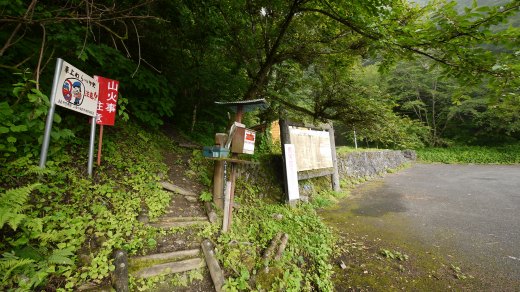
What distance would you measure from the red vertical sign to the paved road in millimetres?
6337

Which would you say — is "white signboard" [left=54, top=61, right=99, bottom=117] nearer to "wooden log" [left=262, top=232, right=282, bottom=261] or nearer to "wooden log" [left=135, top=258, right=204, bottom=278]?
"wooden log" [left=135, top=258, right=204, bottom=278]

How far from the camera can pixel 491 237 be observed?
4930 millimetres

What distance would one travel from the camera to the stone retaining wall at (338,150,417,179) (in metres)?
10.3

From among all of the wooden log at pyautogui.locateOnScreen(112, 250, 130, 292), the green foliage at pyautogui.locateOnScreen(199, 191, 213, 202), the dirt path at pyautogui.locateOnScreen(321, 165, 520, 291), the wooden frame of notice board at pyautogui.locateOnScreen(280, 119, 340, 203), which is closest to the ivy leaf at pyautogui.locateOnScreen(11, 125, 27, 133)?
the wooden log at pyautogui.locateOnScreen(112, 250, 130, 292)

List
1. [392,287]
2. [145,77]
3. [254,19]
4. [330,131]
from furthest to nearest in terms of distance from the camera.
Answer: [330,131], [254,19], [145,77], [392,287]

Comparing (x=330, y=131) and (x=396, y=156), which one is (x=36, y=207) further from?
(x=396, y=156)

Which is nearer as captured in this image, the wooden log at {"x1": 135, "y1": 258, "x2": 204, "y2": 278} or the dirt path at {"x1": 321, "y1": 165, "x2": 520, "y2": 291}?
the wooden log at {"x1": 135, "y1": 258, "x2": 204, "y2": 278}

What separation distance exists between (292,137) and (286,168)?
3.47ft

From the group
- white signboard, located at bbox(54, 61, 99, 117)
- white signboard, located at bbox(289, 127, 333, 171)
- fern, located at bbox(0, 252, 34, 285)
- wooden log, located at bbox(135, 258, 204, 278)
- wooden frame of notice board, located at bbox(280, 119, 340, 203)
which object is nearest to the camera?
fern, located at bbox(0, 252, 34, 285)

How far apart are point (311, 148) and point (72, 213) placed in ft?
20.0

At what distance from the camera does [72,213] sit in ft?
10.3

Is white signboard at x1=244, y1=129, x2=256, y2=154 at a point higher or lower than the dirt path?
higher

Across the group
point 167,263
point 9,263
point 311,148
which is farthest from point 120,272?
point 311,148

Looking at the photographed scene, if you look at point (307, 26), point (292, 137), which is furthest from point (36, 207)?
point (307, 26)
